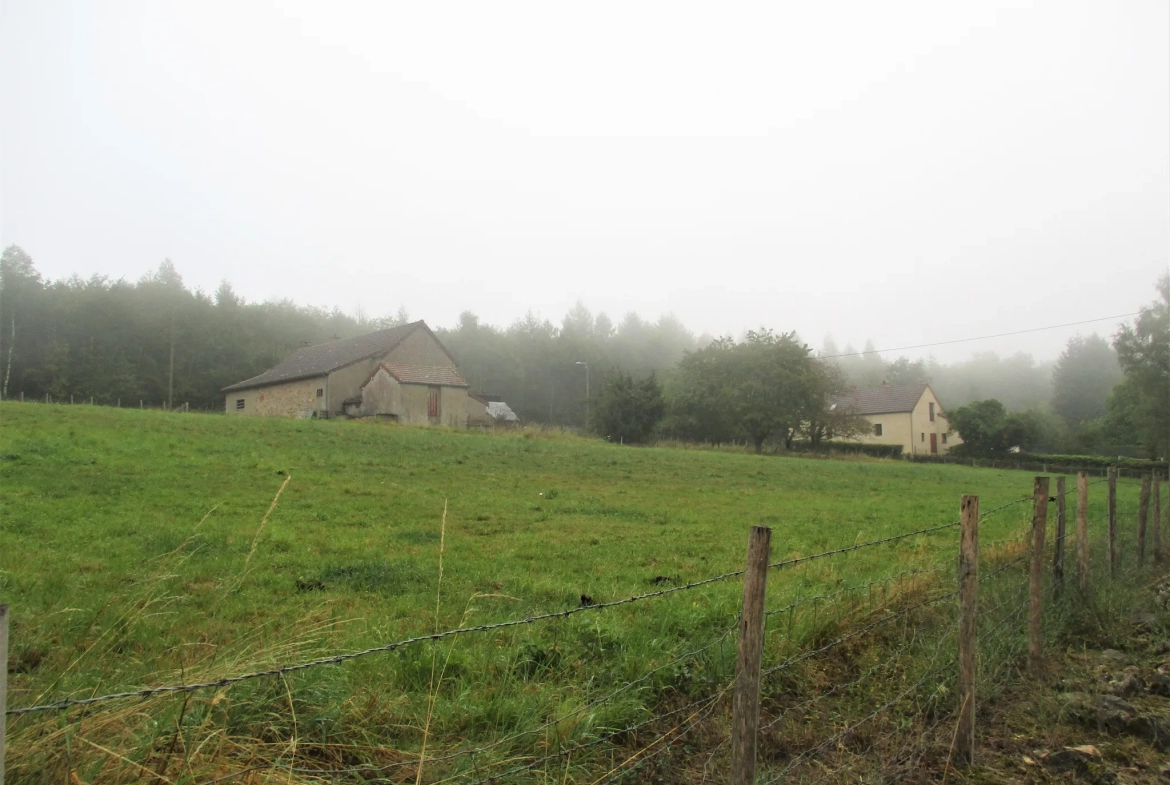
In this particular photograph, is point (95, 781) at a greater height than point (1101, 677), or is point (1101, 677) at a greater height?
point (95, 781)

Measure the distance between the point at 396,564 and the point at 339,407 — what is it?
3279 cm

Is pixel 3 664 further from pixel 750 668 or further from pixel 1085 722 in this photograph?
pixel 1085 722

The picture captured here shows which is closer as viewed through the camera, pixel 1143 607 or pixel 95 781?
pixel 95 781

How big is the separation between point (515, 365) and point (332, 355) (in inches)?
1506

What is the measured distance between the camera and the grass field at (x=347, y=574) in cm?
334

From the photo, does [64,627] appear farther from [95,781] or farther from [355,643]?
[95,781]

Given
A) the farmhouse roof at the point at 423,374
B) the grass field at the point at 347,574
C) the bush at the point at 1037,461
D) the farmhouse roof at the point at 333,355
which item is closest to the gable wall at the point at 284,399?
the farmhouse roof at the point at 333,355

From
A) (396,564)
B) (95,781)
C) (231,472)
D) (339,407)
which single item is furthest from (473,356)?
(95,781)

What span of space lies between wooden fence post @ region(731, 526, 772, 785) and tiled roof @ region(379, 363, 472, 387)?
35794 mm

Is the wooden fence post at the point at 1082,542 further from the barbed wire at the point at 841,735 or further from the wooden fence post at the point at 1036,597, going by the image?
the barbed wire at the point at 841,735

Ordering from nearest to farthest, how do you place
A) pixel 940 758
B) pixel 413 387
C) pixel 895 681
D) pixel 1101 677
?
pixel 940 758
pixel 895 681
pixel 1101 677
pixel 413 387

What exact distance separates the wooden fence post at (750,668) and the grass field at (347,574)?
104 centimetres

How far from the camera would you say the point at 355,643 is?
492 centimetres

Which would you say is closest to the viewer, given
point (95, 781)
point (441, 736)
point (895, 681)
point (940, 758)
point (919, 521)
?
point (95, 781)
